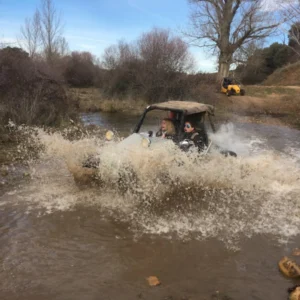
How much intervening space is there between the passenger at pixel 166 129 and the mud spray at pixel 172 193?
506 mm

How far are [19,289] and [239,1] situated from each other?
29818 millimetres

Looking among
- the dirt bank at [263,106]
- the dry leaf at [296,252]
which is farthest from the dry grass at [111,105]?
the dry leaf at [296,252]

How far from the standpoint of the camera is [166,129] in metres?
7.18

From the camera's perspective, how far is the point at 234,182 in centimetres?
730

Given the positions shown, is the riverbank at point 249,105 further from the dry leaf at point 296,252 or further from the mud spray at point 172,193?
the dry leaf at point 296,252

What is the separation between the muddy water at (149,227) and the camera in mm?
3939

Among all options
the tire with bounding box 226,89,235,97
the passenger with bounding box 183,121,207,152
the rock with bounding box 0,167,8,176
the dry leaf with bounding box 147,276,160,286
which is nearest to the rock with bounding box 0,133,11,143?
the rock with bounding box 0,167,8,176

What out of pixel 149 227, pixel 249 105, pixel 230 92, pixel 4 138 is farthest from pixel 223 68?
pixel 149 227

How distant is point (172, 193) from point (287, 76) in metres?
33.5

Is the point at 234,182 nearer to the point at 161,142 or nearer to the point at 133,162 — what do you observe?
the point at 161,142

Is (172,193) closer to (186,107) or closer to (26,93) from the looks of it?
(186,107)

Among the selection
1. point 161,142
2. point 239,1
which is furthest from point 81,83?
point 161,142

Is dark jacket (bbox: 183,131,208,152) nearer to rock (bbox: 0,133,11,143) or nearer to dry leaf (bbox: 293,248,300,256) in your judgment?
dry leaf (bbox: 293,248,300,256)

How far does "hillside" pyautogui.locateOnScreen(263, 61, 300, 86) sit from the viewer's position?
34384 millimetres
